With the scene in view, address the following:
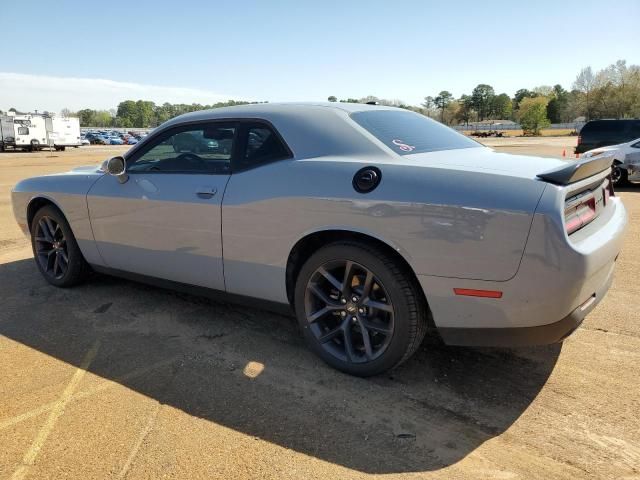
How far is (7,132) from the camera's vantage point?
37.8m

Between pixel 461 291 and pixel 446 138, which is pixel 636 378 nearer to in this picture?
pixel 461 291

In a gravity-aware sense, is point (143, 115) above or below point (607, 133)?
above

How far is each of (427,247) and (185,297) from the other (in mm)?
2614

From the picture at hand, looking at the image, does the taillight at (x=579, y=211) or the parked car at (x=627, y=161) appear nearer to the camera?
the taillight at (x=579, y=211)

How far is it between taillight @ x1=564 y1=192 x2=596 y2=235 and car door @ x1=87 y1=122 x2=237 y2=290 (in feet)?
6.79

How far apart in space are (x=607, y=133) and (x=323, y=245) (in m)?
15.8

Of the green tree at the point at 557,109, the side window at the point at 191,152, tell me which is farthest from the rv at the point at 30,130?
the green tree at the point at 557,109

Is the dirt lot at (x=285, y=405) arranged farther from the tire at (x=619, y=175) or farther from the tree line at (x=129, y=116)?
the tree line at (x=129, y=116)

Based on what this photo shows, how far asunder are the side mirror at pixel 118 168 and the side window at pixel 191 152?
2.2 inches

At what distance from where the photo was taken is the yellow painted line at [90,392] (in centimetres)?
268

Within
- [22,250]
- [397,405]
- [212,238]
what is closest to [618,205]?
[397,405]

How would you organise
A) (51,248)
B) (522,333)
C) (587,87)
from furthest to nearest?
(587,87)
(51,248)
(522,333)

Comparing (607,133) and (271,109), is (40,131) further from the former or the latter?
(271,109)

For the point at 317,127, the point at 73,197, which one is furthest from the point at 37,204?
the point at 317,127
